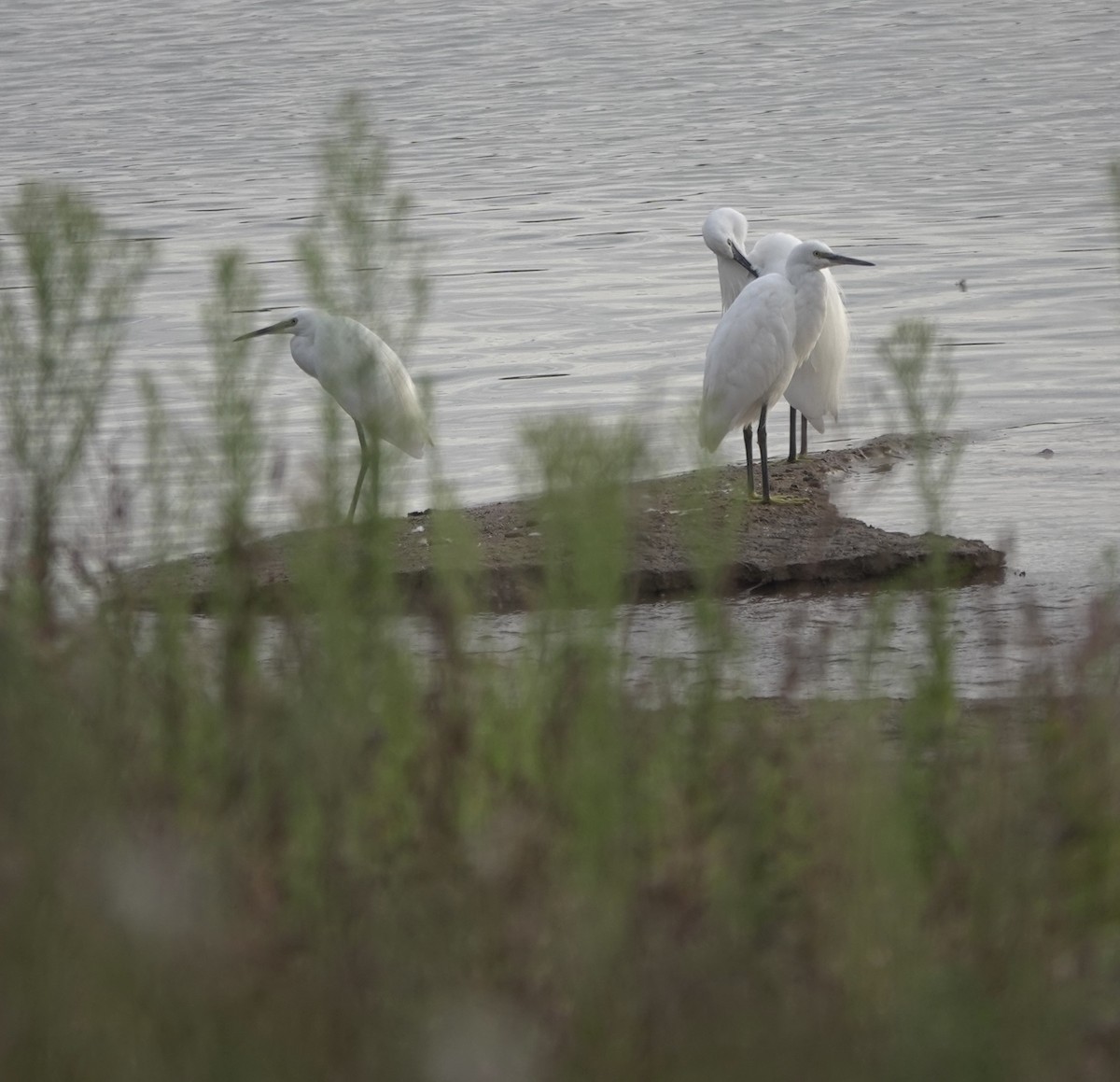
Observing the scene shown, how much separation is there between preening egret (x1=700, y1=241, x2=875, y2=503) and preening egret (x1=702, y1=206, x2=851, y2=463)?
0.42 feet

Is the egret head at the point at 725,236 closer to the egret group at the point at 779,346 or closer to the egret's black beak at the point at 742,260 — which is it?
the egret's black beak at the point at 742,260

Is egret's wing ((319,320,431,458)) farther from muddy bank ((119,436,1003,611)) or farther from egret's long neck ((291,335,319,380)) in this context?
egret's long neck ((291,335,319,380))

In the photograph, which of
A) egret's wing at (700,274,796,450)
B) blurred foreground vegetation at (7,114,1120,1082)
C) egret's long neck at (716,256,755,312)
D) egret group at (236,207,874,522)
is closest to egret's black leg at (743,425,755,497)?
egret group at (236,207,874,522)

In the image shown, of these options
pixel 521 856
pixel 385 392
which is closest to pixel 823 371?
pixel 385 392

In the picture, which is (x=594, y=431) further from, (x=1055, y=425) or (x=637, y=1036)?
(x=1055, y=425)

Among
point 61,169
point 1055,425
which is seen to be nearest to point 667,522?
point 1055,425

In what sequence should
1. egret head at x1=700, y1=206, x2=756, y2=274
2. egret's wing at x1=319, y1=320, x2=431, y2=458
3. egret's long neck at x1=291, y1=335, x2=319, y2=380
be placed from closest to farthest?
egret's wing at x1=319, y1=320, x2=431, y2=458
egret's long neck at x1=291, y1=335, x2=319, y2=380
egret head at x1=700, y1=206, x2=756, y2=274

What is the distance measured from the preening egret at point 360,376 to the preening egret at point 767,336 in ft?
4.23

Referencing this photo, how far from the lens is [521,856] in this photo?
219 cm

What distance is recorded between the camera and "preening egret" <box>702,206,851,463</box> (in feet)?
29.9

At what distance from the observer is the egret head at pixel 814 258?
853 cm

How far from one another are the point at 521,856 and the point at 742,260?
301 inches

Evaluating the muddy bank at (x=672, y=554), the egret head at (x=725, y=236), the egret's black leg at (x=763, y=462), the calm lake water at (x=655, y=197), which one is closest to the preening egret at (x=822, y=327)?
the egret head at (x=725, y=236)

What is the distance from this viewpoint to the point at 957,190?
17.8 meters
